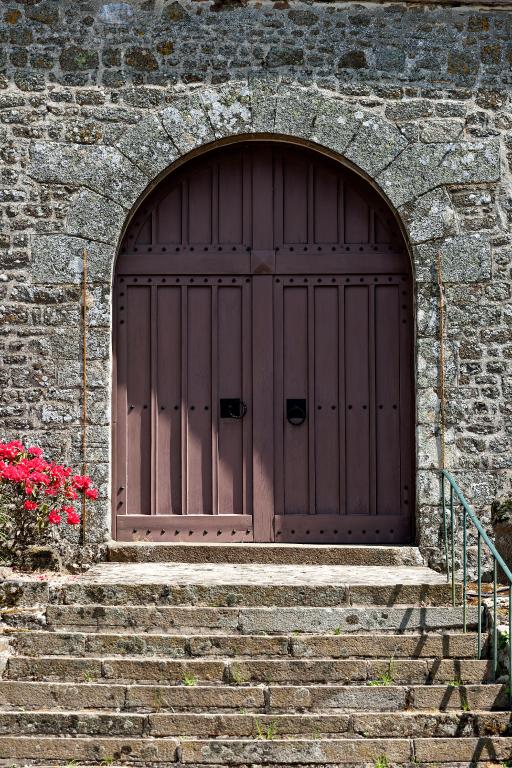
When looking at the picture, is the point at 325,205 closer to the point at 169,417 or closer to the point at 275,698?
the point at 169,417

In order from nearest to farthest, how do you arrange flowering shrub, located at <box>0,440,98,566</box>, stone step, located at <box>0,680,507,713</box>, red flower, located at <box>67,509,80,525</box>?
stone step, located at <box>0,680,507,713</box>
flowering shrub, located at <box>0,440,98,566</box>
red flower, located at <box>67,509,80,525</box>

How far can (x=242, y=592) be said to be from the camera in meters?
5.94

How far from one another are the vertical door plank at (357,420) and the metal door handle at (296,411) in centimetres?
30

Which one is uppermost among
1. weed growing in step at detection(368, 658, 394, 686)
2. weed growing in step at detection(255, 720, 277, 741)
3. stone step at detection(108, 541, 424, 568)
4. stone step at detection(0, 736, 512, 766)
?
stone step at detection(108, 541, 424, 568)

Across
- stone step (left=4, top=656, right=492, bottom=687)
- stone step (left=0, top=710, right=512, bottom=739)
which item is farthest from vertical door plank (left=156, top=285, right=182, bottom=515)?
stone step (left=0, top=710, right=512, bottom=739)

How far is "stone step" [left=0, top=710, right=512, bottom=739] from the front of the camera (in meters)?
5.09

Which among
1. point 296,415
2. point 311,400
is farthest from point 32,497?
point 311,400

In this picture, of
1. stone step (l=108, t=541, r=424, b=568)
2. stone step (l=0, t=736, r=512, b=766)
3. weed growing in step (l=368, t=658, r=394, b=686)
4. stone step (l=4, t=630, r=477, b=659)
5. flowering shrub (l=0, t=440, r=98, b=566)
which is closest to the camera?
stone step (l=0, t=736, r=512, b=766)

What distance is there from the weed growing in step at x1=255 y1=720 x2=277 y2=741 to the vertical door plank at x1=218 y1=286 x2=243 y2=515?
7.58 feet

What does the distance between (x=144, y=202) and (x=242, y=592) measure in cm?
293

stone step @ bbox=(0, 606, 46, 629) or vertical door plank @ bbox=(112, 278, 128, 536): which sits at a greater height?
vertical door plank @ bbox=(112, 278, 128, 536)

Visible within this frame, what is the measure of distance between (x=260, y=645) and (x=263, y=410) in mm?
2089

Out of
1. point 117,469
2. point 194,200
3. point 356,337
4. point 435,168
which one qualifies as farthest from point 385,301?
point 117,469

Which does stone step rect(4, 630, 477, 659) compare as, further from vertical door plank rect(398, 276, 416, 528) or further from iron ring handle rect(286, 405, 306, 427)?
iron ring handle rect(286, 405, 306, 427)
